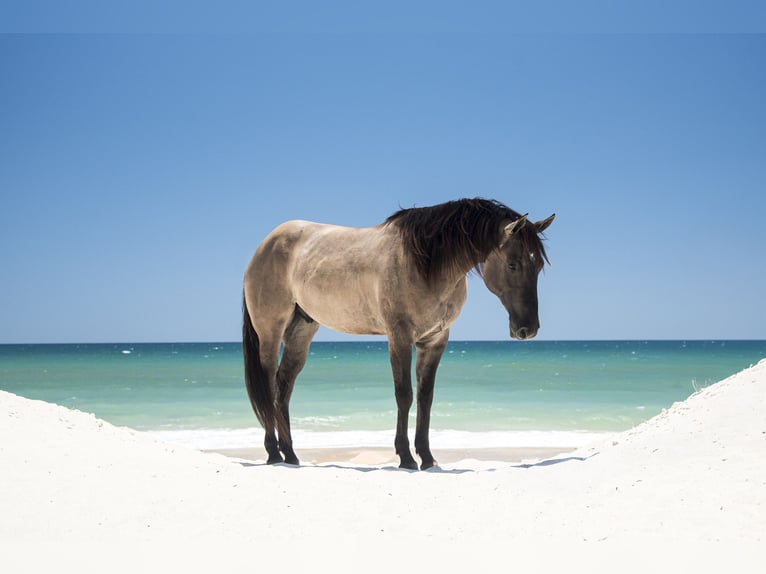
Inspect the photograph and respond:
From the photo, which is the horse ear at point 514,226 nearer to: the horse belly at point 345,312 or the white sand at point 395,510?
the horse belly at point 345,312

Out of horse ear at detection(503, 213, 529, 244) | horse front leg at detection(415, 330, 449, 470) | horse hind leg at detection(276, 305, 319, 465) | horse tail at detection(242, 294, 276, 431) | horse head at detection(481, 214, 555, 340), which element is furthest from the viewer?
horse hind leg at detection(276, 305, 319, 465)

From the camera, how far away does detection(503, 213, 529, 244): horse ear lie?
17.1 ft

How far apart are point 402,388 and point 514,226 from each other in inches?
64.6

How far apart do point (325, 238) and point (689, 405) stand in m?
3.61

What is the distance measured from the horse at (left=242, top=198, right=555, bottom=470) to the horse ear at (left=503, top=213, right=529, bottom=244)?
1 cm

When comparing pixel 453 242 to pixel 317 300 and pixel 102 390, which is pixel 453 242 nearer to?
pixel 317 300

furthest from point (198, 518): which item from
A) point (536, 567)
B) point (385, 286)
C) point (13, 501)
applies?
point (385, 286)

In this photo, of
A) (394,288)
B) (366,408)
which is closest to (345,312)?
(394,288)

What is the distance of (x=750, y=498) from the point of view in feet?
11.9

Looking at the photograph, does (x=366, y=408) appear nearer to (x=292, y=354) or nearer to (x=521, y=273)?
(x=292, y=354)

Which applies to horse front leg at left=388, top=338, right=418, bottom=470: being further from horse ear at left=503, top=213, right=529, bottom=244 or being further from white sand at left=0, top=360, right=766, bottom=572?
horse ear at left=503, top=213, right=529, bottom=244

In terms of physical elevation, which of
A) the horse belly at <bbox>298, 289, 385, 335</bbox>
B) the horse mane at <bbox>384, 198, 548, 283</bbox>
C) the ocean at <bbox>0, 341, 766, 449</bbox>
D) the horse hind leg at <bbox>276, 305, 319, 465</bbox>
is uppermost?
the horse mane at <bbox>384, 198, 548, 283</bbox>

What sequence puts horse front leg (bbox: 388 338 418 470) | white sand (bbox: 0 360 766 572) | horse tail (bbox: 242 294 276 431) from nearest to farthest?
white sand (bbox: 0 360 766 572), horse front leg (bbox: 388 338 418 470), horse tail (bbox: 242 294 276 431)

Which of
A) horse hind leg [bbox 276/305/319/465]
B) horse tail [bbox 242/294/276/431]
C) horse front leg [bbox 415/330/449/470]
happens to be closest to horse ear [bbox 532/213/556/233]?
horse front leg [bbox 415/330/449/470]
